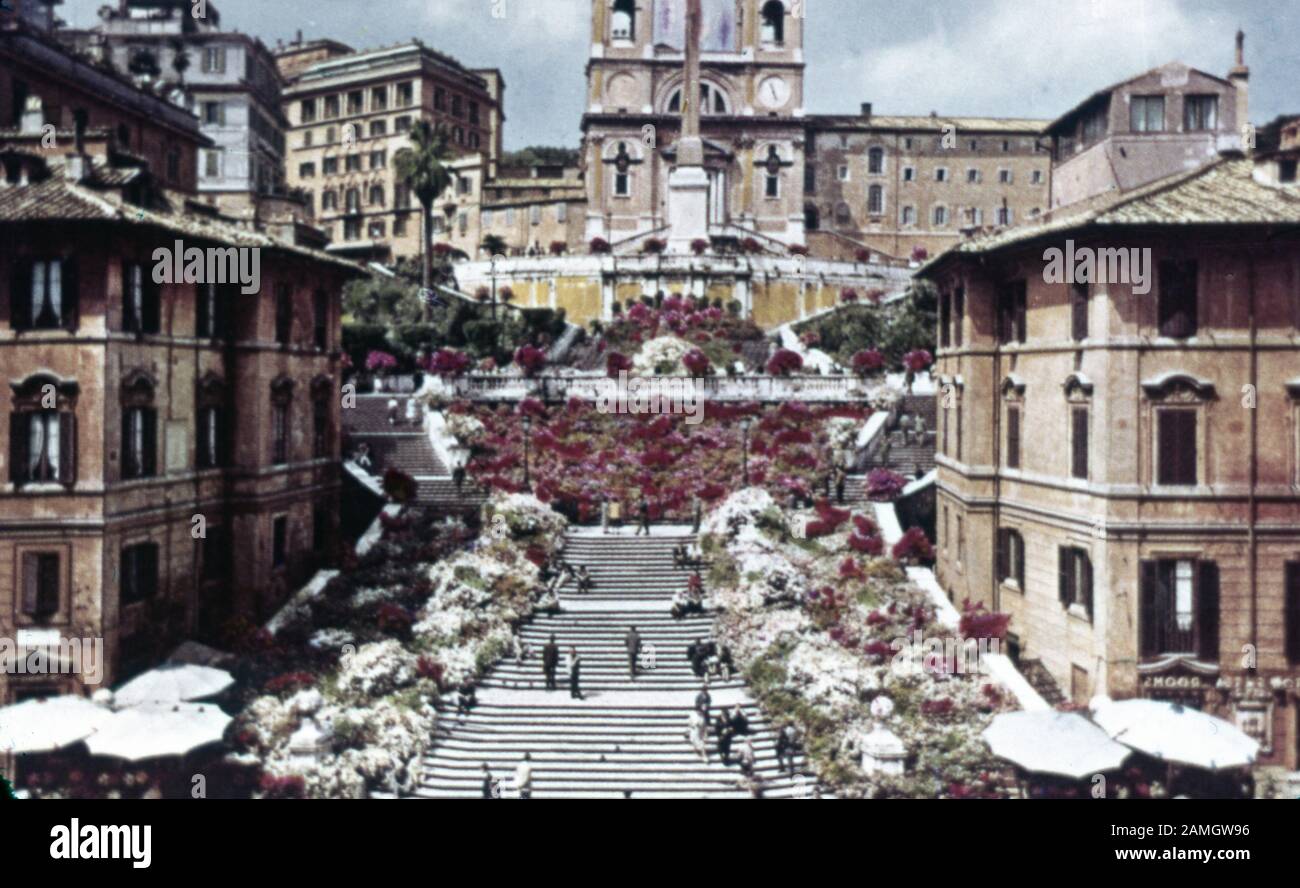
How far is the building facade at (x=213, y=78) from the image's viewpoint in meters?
30.2

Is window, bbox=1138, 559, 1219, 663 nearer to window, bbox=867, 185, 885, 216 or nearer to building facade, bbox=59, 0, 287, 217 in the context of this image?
building facade, bbox=59, 0, 287, 217

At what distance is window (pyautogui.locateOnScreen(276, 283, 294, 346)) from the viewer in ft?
81.3

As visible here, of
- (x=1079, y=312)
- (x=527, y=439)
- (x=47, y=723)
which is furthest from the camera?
(x=527, y=439)

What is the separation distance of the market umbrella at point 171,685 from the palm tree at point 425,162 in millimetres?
21073

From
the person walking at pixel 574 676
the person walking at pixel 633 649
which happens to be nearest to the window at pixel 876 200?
the person walking at pixel 633 649

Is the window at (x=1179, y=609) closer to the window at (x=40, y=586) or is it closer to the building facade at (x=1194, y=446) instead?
the building facade at (x=1194, y=446)

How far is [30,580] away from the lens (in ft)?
64.6

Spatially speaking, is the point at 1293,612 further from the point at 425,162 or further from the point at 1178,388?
the point at 425,162

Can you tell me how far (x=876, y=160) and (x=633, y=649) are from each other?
51291 mm

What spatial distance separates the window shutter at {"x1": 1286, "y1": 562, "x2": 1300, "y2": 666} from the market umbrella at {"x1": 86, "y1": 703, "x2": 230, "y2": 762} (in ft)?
57.0

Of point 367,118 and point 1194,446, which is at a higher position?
point 367,118

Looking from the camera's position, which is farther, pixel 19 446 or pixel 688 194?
pixel 688 194

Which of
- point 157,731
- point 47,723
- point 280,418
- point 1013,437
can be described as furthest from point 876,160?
point 47,723
